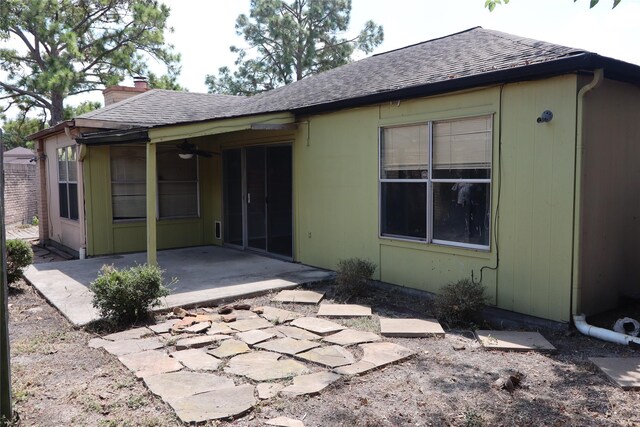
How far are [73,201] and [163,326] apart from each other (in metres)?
6.20

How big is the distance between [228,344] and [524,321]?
10.2 ft

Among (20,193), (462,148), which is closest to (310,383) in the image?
(462,148)

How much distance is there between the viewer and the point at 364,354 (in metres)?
4.47

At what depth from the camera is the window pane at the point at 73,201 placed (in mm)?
10141

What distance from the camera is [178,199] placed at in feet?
35.1

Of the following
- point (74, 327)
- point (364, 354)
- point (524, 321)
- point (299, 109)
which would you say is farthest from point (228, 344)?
point (299, 109)

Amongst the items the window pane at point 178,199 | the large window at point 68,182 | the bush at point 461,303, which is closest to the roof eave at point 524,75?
the bush at point 461,303

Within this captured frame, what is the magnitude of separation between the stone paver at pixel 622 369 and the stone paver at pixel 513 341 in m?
0.43

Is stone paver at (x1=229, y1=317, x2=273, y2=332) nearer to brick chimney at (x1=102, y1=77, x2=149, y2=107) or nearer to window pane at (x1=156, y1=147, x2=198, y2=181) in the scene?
window pane at (x1=156, y1=147, x2=198, y2=181)

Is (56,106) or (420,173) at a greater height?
(56,106)

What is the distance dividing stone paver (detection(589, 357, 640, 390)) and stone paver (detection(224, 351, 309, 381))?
2.42 meters

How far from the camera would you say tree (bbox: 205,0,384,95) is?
91.7ft

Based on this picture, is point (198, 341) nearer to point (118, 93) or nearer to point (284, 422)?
point (284, 422)

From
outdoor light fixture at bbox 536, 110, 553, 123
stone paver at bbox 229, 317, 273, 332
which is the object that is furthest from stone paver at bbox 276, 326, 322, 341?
outdoor light fixture at bbox 536, 110, 553, 123
